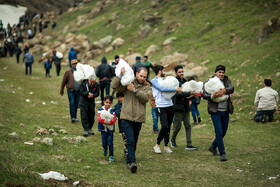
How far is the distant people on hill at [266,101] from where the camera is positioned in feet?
35.4

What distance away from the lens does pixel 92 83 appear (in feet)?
30.7

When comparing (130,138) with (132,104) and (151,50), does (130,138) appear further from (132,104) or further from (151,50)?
(151,50)

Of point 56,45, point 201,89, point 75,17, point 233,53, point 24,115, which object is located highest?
point 75,17

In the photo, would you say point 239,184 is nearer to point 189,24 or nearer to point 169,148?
point 169,148

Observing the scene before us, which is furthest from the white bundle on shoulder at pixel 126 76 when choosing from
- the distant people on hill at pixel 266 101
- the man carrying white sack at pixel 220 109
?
the distant people on hill at pixel 266 101

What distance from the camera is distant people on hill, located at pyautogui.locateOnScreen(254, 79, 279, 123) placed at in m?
10.8

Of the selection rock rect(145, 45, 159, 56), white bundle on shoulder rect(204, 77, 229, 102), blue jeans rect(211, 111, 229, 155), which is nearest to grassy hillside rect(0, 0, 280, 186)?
blue jeans rect(211, 111, 229, 155)

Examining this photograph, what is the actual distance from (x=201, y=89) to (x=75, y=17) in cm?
5484

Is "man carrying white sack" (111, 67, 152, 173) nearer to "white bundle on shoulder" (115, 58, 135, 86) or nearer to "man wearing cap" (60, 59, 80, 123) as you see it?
"white bundle on shoulder" (115, 58, 135, 86)

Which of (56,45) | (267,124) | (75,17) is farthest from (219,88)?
(75,17)

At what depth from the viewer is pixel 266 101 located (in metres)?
10.8

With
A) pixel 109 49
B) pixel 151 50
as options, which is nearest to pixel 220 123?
pixel 151 50

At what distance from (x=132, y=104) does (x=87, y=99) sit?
3.41 m

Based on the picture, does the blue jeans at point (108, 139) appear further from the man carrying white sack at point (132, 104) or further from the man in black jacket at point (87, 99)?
the man in black jacket at point (87, 99)
